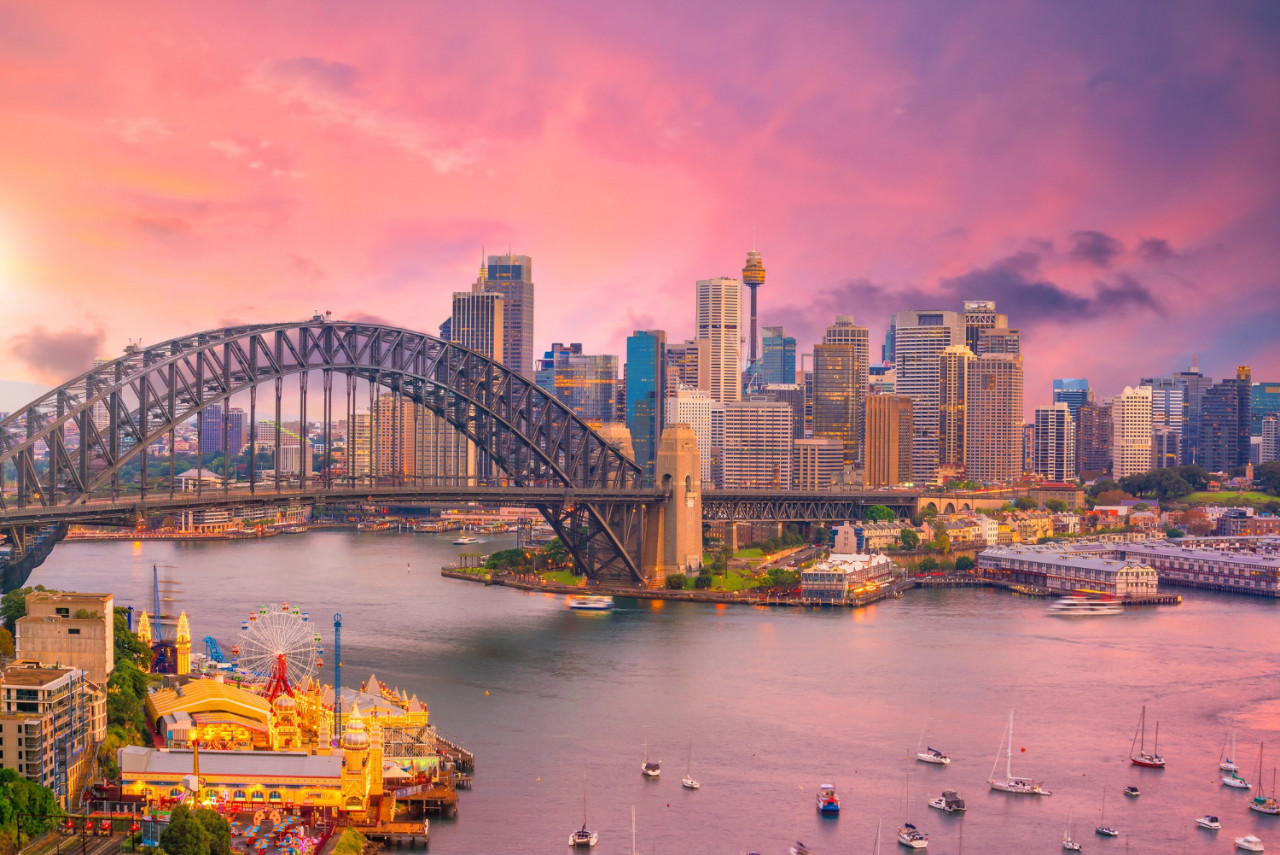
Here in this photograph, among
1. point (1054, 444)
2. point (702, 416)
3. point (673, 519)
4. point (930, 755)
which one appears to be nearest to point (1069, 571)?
point (673, 519)

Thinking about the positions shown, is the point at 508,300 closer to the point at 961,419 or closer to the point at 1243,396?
the point at 961,419

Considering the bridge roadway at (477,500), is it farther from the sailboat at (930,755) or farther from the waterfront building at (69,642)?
the sailboat at (930,755)

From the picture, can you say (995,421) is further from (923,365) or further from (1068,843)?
(1068,843)

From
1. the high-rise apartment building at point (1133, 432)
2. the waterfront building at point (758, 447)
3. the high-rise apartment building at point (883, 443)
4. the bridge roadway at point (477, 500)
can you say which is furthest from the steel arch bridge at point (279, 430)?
the high-rise apartment building at point (1133, 432)

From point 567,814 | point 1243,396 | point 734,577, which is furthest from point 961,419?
point 567,814

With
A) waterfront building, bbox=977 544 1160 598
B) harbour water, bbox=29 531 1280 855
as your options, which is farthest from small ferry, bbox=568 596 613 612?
waterfront building, bbox=977 544 1160 598
